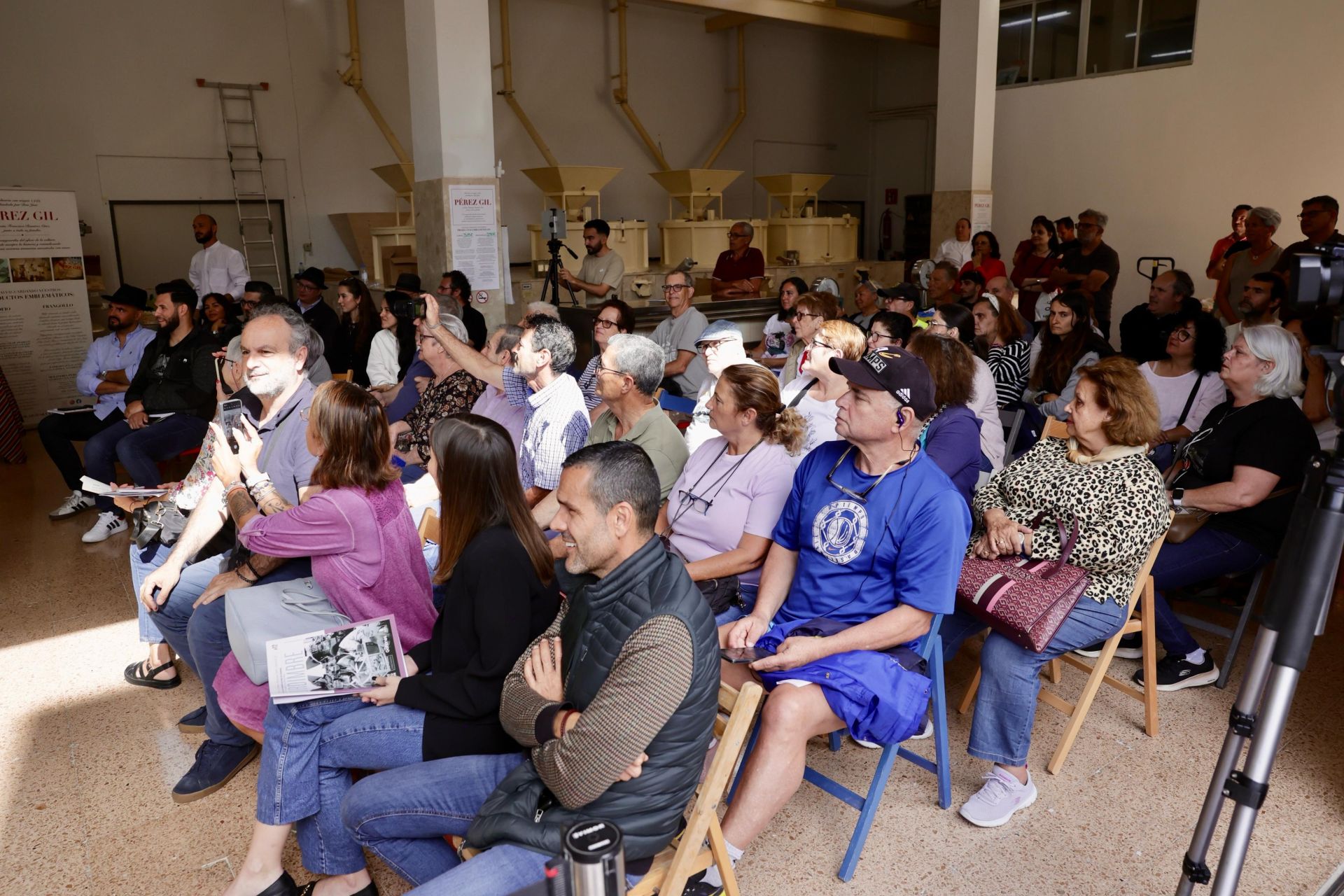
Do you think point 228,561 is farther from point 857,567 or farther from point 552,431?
point 857,567

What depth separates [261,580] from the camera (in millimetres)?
2701

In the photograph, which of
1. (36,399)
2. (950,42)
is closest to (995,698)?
(36,399)

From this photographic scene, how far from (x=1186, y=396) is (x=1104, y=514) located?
1.64 meters

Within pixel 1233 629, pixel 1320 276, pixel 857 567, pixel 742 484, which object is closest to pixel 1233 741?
pixel 1320 276

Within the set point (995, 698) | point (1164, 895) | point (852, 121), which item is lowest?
point (1164, 895)

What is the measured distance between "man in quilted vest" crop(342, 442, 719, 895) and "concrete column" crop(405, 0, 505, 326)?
19.4 feet

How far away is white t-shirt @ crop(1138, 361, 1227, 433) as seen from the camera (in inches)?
153

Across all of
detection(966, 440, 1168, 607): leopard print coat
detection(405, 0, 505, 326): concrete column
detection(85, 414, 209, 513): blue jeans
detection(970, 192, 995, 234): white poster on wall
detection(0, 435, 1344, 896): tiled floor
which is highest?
detection(405, 0, 505, 326): concrete column

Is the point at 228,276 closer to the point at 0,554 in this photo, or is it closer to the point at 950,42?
the point at 0,554

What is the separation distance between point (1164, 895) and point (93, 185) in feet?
35.1

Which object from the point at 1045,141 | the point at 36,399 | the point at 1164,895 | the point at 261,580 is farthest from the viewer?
the point at 1045,141

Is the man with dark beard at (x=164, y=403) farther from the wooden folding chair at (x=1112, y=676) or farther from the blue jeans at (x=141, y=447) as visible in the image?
the wooden folding chair at (x=1112, y=676)

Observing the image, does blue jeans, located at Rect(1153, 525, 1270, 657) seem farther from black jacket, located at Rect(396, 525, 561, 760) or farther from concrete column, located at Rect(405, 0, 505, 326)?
concrete column, located at Rect(405, 0, 505, 326)

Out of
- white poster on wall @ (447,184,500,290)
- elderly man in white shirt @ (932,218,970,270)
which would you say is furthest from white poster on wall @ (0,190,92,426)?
elderly man in white shirt @ (932,218,970,270)
